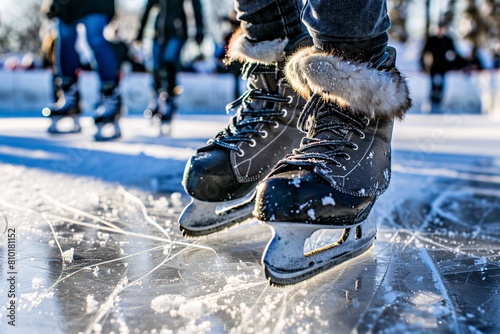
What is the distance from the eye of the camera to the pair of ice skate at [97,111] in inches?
141

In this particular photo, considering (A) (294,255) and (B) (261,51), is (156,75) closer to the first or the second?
(B) (261,51)

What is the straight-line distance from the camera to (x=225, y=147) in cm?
124

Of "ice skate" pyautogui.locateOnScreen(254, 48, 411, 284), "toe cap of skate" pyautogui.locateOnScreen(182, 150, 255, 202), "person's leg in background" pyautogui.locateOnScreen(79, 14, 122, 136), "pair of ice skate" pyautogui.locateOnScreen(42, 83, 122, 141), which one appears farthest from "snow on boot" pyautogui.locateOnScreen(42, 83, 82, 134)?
"ice skate" pyautogui.locateOnScreen(254, 48, 411, 284)

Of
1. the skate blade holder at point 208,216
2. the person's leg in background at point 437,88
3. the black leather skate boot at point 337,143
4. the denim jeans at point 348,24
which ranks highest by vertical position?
the denim jeans at point 348,24

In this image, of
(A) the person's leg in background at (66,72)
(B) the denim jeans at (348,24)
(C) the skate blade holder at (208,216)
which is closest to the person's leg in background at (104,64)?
(A) the person's leg in background at (66,72)

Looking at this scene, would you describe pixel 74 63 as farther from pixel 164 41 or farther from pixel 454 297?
pixel 454 297

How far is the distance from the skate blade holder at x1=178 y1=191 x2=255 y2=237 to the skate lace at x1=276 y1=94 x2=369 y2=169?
0.27 meters

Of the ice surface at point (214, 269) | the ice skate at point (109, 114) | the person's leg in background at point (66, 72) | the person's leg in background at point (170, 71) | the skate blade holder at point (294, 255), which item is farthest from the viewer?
the person's leg in background at point (170, 71)

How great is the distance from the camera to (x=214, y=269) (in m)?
1.06

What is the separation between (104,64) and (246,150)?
269 cm

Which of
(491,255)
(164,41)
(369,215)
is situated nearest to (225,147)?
(369,215)

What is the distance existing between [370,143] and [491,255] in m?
0.38

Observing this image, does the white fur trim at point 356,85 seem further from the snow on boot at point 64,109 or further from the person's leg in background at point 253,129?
the snow on boot at point 64,109

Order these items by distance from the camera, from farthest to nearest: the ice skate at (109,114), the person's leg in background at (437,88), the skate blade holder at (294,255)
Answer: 1. the person's leg in background at (437,88)
2. the ice skate at (109,114)
3. the skate blade holder at (294,255)
